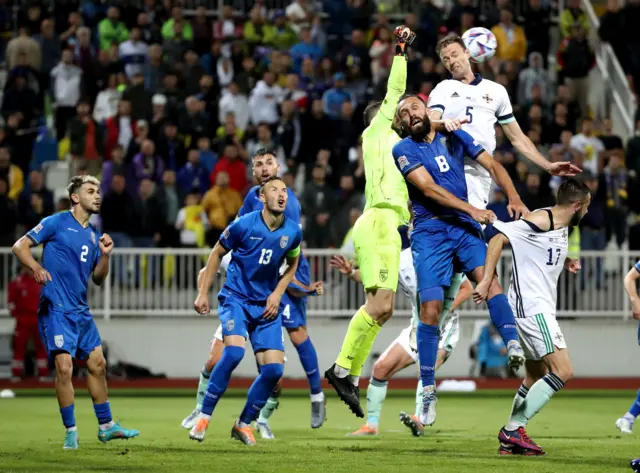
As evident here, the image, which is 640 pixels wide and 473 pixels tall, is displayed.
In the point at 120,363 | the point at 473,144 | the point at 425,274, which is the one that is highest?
the point at 473,144

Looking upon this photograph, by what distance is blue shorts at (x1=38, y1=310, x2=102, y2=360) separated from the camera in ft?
39.2

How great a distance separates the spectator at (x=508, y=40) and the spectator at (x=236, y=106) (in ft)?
16.0

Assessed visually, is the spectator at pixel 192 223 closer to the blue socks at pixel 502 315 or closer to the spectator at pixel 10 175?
the spectator at pixel 10 175

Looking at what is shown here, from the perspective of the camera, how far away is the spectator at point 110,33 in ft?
83.3

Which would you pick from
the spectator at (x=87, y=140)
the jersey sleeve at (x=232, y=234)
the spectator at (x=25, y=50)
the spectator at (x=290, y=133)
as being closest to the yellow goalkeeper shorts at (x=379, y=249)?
the jersey sleeve at (x=232, y=234)

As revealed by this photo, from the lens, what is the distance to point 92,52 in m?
24.9

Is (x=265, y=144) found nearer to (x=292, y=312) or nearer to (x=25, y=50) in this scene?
(x=25, y=50)

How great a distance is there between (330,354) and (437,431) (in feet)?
28.5

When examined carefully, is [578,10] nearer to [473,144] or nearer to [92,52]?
[92,52]

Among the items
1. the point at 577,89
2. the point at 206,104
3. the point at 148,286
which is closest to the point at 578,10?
the point at 577,89

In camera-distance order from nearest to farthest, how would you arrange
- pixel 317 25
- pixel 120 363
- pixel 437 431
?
pixel 437 431
pixel 120 363
pixel 317 25

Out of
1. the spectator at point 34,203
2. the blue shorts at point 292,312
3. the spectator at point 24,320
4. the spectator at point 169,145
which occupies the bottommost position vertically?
the spectator at point 24,320

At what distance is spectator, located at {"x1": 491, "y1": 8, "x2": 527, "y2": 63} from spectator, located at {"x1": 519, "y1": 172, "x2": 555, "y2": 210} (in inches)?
157

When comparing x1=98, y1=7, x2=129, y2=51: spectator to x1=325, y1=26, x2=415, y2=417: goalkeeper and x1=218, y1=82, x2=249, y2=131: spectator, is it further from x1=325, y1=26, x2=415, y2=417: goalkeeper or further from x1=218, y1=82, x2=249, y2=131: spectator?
x1=325, y1=26, x2=415, y2=417: goalkeeper
